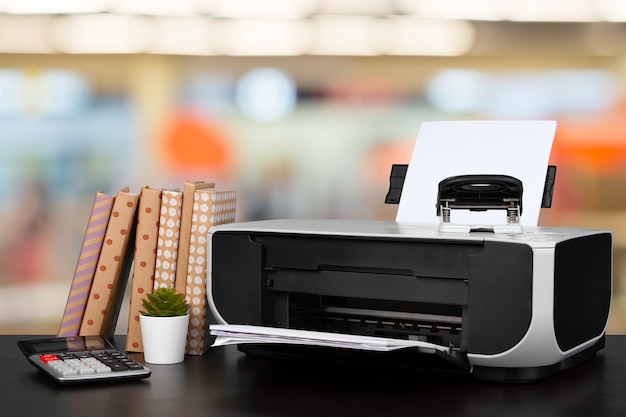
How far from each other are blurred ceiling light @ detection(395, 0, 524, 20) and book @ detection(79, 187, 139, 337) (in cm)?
132

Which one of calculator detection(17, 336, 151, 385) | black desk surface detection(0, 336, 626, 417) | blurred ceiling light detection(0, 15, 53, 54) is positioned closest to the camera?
black desk surface detection(0, 336, 626, 417)

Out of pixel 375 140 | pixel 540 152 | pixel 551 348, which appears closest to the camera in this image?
pixel 551 348

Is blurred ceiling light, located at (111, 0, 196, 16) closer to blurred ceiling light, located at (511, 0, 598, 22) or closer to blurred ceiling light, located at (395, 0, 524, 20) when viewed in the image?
blurred ceiling light, located at (395, 0, 524, 20)

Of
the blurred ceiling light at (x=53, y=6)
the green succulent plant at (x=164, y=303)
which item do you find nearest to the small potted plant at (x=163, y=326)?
the green succulent plant at (x=164, y=303)

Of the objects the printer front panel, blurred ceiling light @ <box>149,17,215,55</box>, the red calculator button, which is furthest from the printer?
blurred ceiling light @ <box>149,17,215,55</box>

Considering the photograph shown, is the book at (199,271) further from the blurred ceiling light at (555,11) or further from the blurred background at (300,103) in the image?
the blurred ceiling light at (555,11)

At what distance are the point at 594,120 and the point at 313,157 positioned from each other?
0.78 m

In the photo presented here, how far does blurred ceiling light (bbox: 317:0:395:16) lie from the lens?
251 centimetres

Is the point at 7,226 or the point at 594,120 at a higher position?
the point at 594,120

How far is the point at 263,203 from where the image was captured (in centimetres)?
255

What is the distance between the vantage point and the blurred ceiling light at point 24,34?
262cm

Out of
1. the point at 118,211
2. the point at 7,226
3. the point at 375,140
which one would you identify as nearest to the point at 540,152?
the point at 118,211

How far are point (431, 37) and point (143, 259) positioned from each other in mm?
1355

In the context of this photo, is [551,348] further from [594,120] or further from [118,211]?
[594,120]
